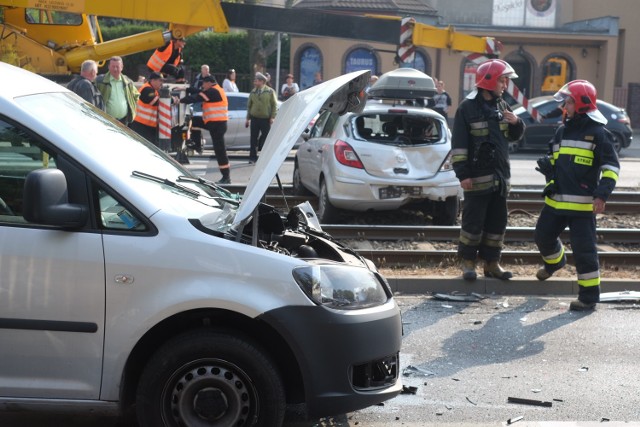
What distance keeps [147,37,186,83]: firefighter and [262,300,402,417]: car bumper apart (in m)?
11.7

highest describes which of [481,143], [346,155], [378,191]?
[481,143]

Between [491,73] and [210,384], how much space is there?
15.3ft

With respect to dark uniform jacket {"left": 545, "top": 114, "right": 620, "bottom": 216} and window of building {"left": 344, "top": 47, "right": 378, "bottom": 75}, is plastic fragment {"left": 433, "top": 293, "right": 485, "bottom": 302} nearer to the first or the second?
dark uniform jacket {"left": 545, "top": 114, "right": 620, "bottom": 216}

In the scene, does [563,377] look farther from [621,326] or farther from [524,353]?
[621,326]

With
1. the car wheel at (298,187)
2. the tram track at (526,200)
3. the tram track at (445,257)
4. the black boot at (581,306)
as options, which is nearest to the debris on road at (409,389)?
the black boot at (581,306)

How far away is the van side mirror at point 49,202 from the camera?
13.9ft

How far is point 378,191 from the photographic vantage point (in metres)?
11.2

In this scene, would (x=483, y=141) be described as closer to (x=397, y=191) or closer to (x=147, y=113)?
(x=397, y=191)

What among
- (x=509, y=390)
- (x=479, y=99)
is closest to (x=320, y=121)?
(x=479, y=99)

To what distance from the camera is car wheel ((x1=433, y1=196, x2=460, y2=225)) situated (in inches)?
455

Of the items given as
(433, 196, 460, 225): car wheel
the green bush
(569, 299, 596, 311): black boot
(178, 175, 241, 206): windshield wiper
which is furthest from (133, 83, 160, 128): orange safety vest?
the green bush

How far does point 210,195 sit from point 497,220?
3.83 m

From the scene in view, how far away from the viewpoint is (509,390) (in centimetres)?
594

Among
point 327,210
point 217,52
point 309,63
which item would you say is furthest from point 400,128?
point 217,52
